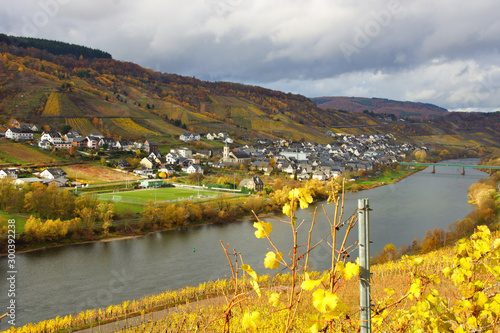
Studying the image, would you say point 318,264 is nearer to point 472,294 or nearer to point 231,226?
point 231,226

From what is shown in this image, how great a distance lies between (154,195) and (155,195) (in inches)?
8.7

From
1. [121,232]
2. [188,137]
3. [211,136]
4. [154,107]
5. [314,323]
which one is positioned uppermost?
[154,107]

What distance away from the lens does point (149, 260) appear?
790 cm

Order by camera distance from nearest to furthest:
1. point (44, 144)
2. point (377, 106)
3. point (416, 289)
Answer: point (416, 289), point (44, 144), point (377, 106)

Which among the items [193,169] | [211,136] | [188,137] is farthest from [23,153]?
[211,136]

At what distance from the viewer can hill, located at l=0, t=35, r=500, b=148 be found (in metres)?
26.0

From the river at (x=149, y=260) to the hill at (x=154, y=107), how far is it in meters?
15.7

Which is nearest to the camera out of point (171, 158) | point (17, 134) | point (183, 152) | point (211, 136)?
point (17, 134)

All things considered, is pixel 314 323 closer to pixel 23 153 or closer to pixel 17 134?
pixel 23 153

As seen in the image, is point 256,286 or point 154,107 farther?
point 154,107

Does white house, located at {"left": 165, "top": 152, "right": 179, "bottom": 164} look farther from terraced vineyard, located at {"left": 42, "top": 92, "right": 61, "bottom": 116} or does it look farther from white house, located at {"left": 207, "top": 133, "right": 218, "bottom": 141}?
terraced vineyard, located at {"left": 42, "top": 92, "right": 61, "bottom": 116}

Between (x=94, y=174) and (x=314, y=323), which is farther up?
(x=94, y=174)

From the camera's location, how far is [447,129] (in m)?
45.0

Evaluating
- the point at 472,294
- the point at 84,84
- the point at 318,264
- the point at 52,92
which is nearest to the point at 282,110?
the point at 84,84
